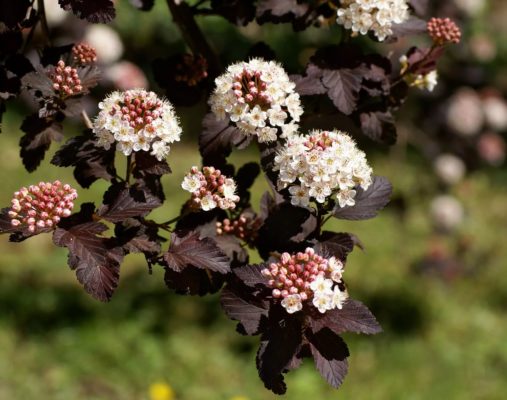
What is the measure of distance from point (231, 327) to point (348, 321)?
252 cm

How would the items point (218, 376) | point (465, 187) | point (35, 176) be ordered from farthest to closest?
point (465, 187)
point (35, 176)
point (218, 376)

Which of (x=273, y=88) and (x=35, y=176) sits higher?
(x=273, y=88)

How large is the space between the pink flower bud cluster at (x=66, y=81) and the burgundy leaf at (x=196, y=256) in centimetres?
39

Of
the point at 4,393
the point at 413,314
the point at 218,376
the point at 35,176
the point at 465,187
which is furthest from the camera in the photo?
the point at 465,187

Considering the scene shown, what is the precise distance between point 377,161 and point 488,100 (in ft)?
3.30

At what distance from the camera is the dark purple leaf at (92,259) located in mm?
1352

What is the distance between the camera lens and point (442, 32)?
5.92 feet

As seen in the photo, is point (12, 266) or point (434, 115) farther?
point (434, 115)

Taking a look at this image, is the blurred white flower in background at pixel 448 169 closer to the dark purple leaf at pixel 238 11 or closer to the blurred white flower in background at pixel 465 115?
the blurred white flower in background at pixel 465 115

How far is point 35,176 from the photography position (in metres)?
5.09

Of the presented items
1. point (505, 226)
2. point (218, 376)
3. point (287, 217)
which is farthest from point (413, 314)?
point (287, 217)

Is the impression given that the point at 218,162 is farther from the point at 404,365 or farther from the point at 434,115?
the point at 434,115

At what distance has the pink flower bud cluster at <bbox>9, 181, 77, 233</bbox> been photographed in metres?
1.37

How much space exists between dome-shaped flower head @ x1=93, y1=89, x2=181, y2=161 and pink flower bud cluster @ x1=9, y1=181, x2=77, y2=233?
0.46 feet
